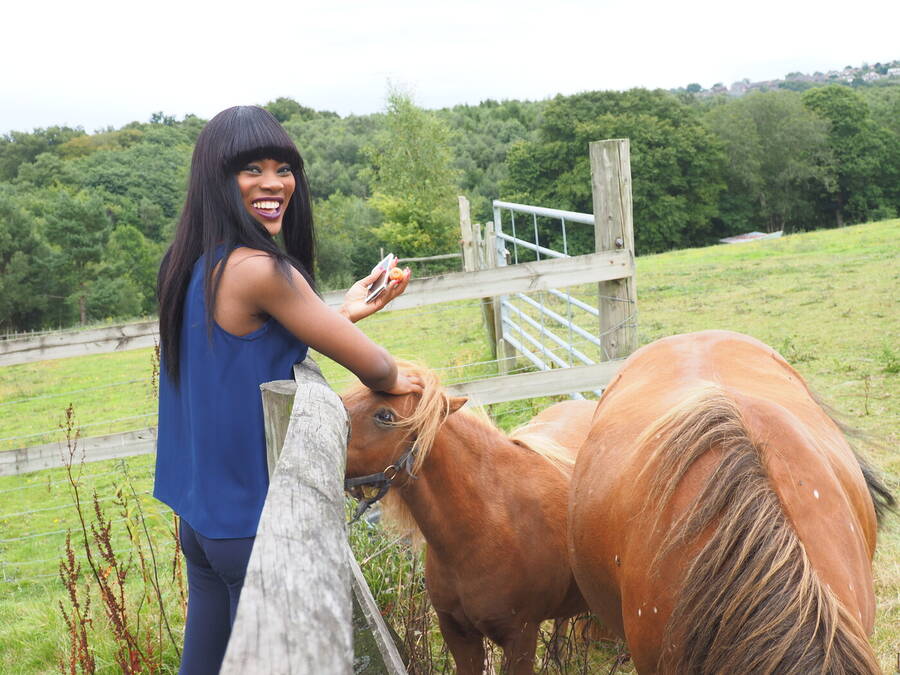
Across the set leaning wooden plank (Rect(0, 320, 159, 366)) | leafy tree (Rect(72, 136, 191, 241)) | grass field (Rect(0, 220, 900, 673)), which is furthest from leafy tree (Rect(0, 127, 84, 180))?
leaning wooden plank (Rect(0, 320, 159, 366))

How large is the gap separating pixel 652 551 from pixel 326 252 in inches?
1580

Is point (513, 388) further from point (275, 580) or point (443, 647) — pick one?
point (275, 580)

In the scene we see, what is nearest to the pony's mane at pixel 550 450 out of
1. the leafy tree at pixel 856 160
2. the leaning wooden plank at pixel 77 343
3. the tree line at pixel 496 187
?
the leaning wooden plank at pixel 77 343

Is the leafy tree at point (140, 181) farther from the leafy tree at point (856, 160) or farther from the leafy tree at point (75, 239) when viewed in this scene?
the leafy tree at point (856, 160)

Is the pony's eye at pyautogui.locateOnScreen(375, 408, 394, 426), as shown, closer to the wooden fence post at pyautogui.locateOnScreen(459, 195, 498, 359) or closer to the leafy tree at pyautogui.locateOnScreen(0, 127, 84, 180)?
the wooden fence post at pyautogui.locateOnScreen(459, 195, 498, 359)

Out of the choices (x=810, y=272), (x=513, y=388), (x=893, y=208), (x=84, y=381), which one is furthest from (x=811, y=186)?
(x=513, y=388)

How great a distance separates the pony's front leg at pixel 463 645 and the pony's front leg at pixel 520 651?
0.12 metres

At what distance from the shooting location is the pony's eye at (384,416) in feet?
8.34

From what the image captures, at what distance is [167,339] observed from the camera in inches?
71.1

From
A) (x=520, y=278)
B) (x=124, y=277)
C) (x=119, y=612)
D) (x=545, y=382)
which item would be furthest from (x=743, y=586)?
(x=124, y=277)

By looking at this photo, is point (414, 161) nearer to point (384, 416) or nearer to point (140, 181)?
point (140, 181)

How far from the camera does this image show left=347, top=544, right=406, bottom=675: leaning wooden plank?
1692mm

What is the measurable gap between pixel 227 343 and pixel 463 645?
5.81 feet

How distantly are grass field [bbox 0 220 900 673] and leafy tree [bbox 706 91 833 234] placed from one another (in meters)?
26.9
